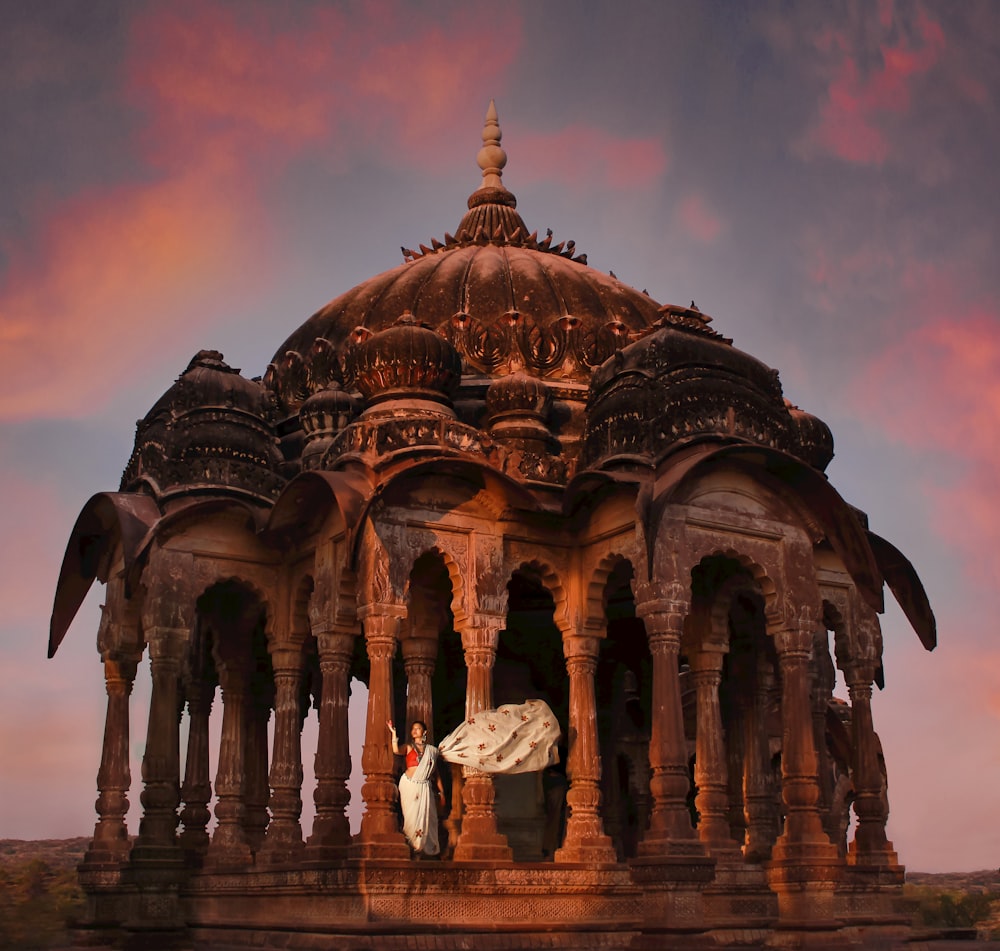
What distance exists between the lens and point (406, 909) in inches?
564

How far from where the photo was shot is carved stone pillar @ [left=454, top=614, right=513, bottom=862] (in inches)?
602

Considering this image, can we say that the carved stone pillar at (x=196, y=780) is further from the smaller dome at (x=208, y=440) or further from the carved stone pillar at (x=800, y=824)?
the carved stone pillar at (x=800, y=824)

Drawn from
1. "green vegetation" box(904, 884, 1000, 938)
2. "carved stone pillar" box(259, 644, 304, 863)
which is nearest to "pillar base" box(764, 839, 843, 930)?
"carved stone pillar" box(259, 644, 304, 863)

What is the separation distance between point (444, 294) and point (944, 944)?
39.6 feet

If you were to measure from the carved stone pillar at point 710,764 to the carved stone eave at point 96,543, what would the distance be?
724 centimetres

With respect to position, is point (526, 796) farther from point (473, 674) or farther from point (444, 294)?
point (444, 294)

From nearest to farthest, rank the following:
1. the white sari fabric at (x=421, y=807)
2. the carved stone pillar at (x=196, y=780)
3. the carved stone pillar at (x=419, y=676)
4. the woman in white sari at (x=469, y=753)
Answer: the white sari fabric at (x=421, y=807), the woman in white sari at (x=469, y=753), the carved stone pillar at (x=419, y=676), the carved stone pillar at (x=196, y=780)

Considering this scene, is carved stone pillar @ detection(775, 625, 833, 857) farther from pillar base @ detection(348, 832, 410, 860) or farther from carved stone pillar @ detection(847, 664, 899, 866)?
pillar base @ detection(348, 832, 410, 860)

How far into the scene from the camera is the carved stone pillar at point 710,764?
55.1ft

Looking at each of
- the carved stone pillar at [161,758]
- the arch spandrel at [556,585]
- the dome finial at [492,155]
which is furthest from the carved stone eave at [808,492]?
the dome finial at [492,155]

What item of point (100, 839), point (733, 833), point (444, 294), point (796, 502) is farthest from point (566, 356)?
point (100, 839)

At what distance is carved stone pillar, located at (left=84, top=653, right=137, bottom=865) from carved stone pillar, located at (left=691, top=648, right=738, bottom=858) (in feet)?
24.7

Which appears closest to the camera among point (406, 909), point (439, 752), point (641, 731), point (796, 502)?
point (406, 909)

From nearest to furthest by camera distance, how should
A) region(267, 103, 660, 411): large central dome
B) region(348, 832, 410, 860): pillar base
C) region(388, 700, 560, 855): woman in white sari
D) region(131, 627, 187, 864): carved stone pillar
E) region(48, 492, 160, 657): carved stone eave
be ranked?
1. region(348, 832, 410, 860): pillar base
2. region(388, 700, 560, 855): woman in white sari
3. region(131, 627, 187, 864): carved stone pillar
4. region(48, 492, 160, 657): carved stone eave
5. region(267, 103, 660, 411): large central dome
